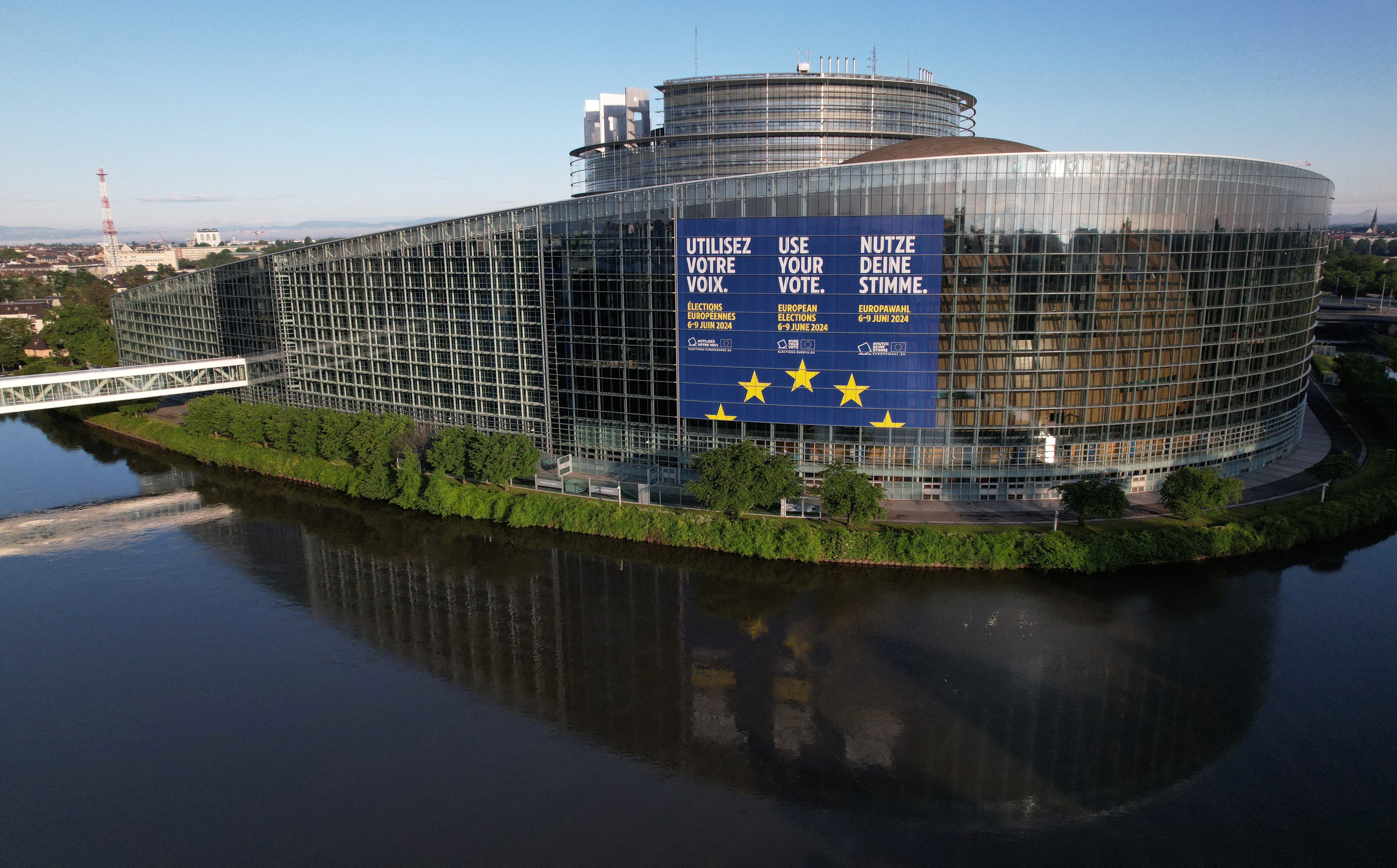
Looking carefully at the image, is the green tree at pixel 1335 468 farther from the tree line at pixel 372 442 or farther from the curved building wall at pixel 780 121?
the tree line at pixel 372 442

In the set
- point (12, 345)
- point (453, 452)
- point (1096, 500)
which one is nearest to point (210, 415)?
point (453, 452)

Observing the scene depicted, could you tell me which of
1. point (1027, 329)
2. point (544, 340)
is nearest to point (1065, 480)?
point (1027, 329)

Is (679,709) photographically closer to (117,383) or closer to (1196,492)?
(1196,492)

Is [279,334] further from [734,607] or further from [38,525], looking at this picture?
[734,607]

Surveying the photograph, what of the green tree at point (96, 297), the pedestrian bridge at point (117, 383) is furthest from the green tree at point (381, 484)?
the green tree at point (96, 297)

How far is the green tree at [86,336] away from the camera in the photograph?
102375 mm

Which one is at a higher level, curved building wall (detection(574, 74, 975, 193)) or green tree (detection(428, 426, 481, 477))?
curved building wall (detection(574, 74, 975, 193))

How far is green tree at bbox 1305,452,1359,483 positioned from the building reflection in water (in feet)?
46.2

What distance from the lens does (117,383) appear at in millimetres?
73562

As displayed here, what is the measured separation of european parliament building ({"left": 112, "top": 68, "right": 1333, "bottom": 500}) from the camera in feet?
174

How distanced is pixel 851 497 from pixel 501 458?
25501 millimetres

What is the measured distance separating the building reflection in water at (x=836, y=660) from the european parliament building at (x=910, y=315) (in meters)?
11.7

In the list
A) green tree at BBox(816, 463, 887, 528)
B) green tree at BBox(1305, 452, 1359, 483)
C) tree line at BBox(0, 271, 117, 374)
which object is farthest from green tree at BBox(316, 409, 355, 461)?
green tree at BBox(1305, 452, 1359, 483)

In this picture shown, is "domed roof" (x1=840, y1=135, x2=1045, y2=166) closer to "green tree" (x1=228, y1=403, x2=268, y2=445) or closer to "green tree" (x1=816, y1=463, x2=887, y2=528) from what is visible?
"green tree" (x1=816, y1=463, x2=887, y2=528)
